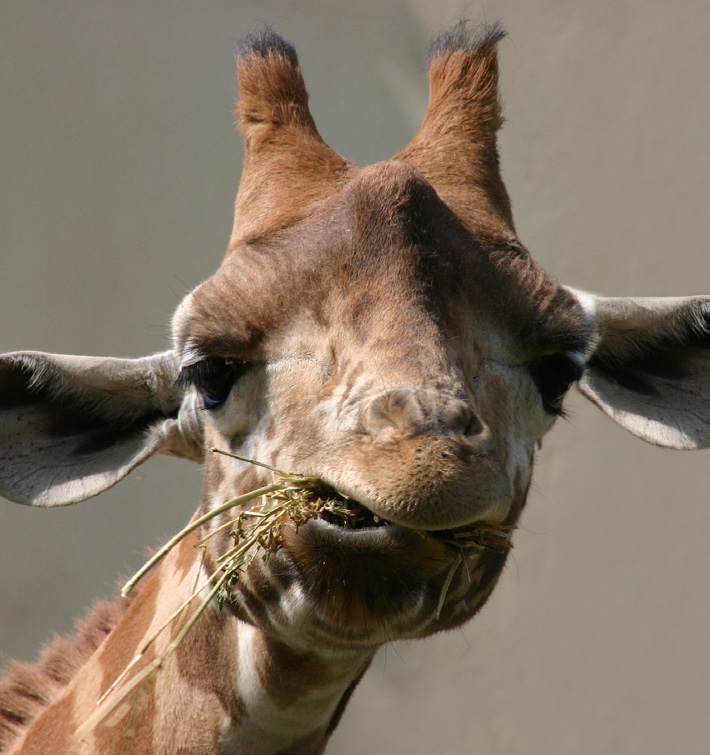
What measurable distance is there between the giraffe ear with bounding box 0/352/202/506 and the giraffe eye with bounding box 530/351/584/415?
106 centimetres

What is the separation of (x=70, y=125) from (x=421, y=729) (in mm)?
5773

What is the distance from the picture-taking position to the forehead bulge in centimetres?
217

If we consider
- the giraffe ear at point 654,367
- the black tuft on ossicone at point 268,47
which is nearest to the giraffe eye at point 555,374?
the giraffe ear at point 654,367

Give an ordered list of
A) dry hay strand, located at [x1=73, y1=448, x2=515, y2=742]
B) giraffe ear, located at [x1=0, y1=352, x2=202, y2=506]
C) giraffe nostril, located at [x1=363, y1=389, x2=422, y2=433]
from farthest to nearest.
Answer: giraffe ear, located at [x1=0, y1=352, x2=202, y2=506]
dry hay strand, located at [x1=73, y1=448, x2=515, y2=742]
giraffe nostril, located at [x1=363, y1=389, x2=422, y2=433]

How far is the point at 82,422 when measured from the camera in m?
2.89

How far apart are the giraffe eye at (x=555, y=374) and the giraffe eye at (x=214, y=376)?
0.83 m

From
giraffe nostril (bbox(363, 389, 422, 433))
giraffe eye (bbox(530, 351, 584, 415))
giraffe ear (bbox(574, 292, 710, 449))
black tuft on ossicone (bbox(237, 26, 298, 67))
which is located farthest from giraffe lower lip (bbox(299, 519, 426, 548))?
black tuft on ossicone (bbox(237, 26, 298, 67))

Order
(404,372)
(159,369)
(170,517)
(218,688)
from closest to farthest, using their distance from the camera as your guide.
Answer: (404,372) → (218,688) → (159,369) → (170,517)

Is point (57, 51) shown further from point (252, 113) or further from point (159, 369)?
point (159, 369)

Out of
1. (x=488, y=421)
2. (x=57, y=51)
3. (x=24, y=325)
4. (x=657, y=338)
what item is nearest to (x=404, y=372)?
(x=488, y=421)

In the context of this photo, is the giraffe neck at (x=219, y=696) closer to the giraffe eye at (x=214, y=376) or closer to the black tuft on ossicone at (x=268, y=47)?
the giraffe eye at (x=214, y=376)

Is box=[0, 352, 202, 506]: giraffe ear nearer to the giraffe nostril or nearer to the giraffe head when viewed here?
the giraffe head

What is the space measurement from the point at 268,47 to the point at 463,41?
2.36ft

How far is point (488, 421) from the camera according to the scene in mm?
2256
